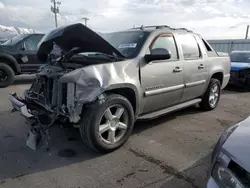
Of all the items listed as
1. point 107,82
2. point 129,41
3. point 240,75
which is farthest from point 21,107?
point 240,75

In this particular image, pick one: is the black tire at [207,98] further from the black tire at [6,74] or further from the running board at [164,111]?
the black tire at [6,74]

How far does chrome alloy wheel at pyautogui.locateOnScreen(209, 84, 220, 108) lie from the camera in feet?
18.6

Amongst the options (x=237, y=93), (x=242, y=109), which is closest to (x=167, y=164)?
(x=242, y=109)

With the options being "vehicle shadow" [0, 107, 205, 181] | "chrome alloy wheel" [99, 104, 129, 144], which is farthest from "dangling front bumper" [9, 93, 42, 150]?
"chrome alloy wheel" [99, 104, 129, 144]

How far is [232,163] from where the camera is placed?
5.49 ft

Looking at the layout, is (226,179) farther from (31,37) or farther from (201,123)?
(31,37)

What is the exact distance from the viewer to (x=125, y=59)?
3629 millimetres

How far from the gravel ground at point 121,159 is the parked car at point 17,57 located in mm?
3705

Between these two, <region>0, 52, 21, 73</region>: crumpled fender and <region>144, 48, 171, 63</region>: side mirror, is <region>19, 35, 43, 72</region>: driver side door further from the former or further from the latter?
<region>144, 48, 171, 63</region>: side mirror

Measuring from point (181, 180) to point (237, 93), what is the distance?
20.7 ft

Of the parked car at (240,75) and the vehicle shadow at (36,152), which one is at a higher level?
the parked car at (240,75)

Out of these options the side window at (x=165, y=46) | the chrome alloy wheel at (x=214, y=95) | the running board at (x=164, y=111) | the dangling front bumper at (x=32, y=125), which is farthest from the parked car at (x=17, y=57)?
the chrome alloy wheel at (x=214, y=95)

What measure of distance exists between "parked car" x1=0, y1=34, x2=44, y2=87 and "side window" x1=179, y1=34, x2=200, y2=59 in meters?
5.15

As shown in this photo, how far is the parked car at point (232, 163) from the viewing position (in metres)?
1.58
